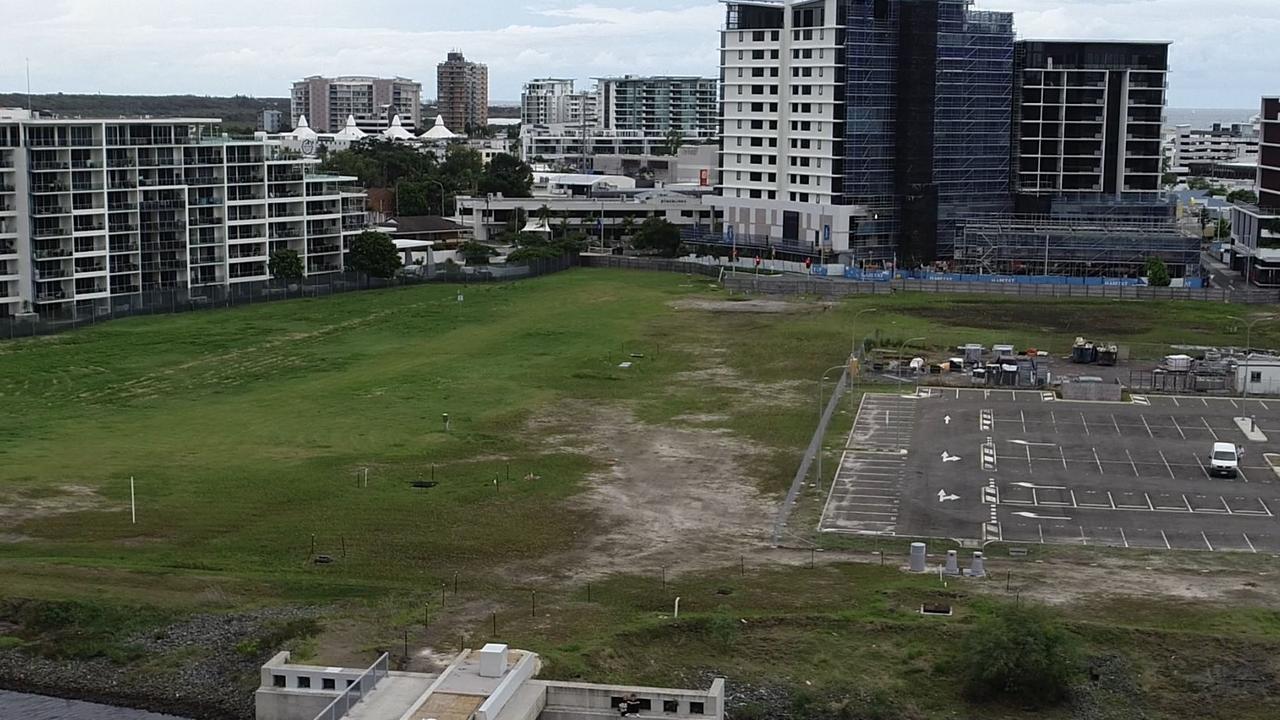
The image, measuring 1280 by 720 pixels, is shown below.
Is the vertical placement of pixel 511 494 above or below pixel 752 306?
below

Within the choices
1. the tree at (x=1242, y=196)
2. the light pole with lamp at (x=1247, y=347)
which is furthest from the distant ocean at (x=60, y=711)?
the tree at (x=1242, y=196)

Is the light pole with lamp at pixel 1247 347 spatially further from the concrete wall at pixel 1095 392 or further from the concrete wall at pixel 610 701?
the concrete wall at pixel 610 701

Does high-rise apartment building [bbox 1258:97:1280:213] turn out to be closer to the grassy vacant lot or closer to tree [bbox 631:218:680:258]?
the grassy vacant lot

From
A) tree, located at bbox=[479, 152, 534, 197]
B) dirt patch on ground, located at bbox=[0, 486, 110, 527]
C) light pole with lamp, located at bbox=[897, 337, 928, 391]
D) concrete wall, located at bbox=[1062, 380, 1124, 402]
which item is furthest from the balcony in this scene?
tree, located at bbox=[479, 152, 534, 197]

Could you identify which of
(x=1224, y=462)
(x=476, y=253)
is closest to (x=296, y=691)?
(x=1224, y=462)

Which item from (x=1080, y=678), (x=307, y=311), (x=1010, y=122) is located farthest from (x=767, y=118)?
(x=1080, y=678)

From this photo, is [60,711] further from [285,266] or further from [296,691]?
[285,266]
